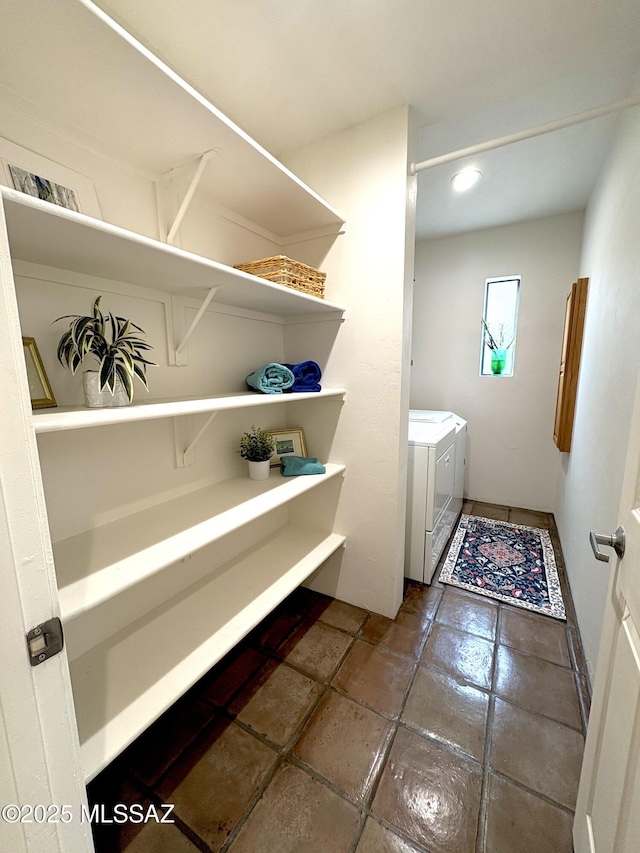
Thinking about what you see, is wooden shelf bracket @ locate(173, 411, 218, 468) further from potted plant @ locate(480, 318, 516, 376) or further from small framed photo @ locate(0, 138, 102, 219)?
potted plant @ locate(480, 318, 516, 376)

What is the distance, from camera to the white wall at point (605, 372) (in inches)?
52.6

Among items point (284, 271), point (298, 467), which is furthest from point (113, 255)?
point (298, 467)

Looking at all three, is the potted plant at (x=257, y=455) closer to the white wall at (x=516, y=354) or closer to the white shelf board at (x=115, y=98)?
the white shelf board at (x=115, y=98)

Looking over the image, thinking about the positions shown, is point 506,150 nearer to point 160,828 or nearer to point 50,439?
point 50,439

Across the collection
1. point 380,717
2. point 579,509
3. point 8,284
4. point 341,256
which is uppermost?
point 341,256

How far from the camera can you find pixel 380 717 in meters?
Answer: 1.29

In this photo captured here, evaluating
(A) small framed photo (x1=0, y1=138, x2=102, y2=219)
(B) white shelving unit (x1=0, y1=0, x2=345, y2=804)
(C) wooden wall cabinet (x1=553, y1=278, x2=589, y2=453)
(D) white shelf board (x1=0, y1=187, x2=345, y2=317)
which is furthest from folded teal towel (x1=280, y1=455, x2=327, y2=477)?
(C) wooden wall cabinet (x1=553, y1=278, x2=589, y2=453)

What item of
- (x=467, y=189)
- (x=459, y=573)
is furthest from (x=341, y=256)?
(x=459, y=573)

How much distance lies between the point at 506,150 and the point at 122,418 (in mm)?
2352

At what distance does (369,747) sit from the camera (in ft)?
3.90

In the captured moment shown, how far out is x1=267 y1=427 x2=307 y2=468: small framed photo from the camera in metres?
1.81

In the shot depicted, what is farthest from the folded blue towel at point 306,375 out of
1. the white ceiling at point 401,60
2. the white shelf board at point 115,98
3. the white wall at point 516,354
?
the white wall at point 516,354

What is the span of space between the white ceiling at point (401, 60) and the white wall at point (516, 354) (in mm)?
1133

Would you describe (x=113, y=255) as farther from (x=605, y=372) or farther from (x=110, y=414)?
(x=605, y=372)
